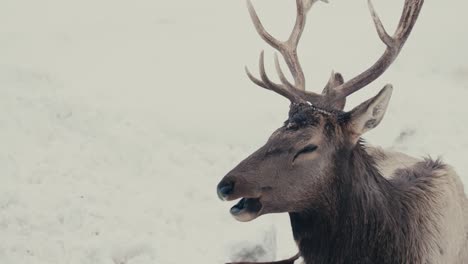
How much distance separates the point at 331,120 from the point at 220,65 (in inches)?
446

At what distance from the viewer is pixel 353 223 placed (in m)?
4.63

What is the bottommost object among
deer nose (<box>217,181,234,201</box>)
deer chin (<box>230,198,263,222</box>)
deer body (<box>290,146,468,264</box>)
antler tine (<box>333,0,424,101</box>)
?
deer body (<box>290,146,468,264</box>)

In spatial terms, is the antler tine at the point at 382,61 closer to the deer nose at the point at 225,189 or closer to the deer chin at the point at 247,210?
the deer chin at the point at 247,210

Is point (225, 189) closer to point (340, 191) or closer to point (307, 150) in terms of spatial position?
point (307, 150)

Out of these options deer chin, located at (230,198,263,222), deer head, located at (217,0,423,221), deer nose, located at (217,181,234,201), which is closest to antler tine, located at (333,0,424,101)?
deer head, located at (217,0,423,221)

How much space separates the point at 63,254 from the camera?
7.50 metres

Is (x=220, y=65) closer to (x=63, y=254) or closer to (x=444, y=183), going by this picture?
(x=63, y=254)

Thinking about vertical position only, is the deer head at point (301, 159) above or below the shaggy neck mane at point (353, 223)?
above

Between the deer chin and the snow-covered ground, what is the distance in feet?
11.1

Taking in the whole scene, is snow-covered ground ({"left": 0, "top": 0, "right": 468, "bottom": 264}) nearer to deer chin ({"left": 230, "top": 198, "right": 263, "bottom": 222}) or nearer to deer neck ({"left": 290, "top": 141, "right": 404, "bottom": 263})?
deer neck ({"left": 290, "top": 141, "right": 404, "bottom": 263})

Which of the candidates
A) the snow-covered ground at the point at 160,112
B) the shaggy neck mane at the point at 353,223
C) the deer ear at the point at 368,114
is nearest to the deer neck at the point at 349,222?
the shaggy neck mane at the point at 353,223

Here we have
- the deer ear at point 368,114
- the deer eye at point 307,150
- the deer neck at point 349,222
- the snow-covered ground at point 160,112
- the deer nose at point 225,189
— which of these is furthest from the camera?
the snow-covered ground at point 160,112

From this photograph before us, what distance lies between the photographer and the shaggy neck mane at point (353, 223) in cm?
459

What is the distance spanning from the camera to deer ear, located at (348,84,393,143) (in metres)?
4.35
